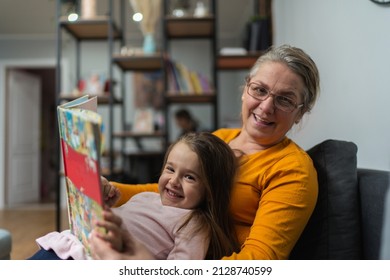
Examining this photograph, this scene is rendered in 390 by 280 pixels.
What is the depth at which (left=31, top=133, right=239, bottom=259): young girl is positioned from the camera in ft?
2.27

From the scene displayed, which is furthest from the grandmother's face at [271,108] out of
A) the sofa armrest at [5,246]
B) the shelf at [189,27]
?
the shelf at [189,27]

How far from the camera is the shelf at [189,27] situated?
2.50 metres

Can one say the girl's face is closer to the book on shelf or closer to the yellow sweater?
the yellow sweater

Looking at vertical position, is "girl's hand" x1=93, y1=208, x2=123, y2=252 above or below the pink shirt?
above

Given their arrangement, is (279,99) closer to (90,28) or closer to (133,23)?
(90,28)

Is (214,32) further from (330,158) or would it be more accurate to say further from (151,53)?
(330,158)

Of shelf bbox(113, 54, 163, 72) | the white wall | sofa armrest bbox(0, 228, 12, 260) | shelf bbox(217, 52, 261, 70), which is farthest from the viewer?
shelf bbox(113, 54, 163, 72)

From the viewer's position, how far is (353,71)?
89cm

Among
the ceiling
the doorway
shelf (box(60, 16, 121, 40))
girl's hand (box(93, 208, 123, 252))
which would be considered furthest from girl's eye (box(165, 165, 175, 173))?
the doorway

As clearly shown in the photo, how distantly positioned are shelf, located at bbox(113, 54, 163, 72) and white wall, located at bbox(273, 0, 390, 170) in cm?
163

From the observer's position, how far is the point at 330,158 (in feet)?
2.68

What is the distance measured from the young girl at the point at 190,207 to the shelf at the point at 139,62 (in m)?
1.90

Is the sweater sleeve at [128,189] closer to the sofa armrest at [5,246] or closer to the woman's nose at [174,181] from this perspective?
the woman's nose at [174,181]

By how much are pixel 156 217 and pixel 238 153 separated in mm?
248
